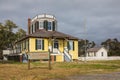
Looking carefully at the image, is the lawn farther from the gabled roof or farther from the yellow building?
the gabled roof

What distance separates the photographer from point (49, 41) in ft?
135

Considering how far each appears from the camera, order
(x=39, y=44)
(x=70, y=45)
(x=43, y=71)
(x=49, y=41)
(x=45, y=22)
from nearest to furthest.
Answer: (x=43, y=71)
(x=39, y=44)
(x=49, y=41)
(x=70, y=45)
(x=45, y=22)

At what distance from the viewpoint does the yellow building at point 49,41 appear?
40162mm

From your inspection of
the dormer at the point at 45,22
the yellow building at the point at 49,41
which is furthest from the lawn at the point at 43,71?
the dormer at the point at 45,22

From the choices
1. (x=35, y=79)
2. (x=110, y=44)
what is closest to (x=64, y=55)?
(x=35, y=79)

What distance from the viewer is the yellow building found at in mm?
40162

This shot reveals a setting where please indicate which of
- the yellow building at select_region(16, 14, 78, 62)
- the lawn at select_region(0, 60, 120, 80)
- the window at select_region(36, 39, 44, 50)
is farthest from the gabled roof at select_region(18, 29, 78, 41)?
the lawn at select_region(0, 60, 120, 80)

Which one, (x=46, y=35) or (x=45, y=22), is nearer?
(x=46, y=35)

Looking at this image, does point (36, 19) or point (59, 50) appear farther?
point (36, 19)

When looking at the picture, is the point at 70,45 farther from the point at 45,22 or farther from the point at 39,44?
the point at 45,22

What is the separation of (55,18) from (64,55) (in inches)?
312

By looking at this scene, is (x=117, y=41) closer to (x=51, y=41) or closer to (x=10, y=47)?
(x=10, y=47)

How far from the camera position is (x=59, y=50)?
4153cm

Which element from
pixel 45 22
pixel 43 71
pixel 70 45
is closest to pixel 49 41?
pixel 70 45
